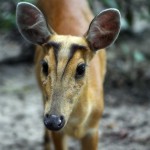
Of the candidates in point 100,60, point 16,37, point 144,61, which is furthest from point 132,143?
point 16,37

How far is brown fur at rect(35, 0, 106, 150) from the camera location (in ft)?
14.3

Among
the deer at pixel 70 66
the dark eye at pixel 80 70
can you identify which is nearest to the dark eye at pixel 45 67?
the deer at pixel 70 66

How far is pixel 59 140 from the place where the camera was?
5.48 metres

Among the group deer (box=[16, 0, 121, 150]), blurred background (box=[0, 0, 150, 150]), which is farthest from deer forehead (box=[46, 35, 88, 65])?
blurred background (box=[0, 0, 150, 150])

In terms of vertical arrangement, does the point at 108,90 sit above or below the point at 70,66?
below

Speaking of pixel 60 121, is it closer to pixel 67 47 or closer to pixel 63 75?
pixel 63 75

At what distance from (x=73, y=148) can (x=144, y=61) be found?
2447 millimetres

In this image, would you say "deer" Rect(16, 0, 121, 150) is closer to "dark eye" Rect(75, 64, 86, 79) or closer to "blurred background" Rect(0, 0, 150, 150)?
"dark eye" Rect(75, 64, 86, 79)

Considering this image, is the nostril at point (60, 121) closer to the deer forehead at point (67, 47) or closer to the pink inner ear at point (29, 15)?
the deer forehead at point (67, 47)

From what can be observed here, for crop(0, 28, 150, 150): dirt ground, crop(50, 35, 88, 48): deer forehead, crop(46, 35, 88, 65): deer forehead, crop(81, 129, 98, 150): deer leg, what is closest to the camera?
crop(46, 35, 88, 65): deer forehead

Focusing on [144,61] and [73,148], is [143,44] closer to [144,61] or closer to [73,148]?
[144,61]

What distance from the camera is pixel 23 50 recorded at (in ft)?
27.7

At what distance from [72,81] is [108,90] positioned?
3.32m

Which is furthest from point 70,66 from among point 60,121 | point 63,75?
point 60,121
